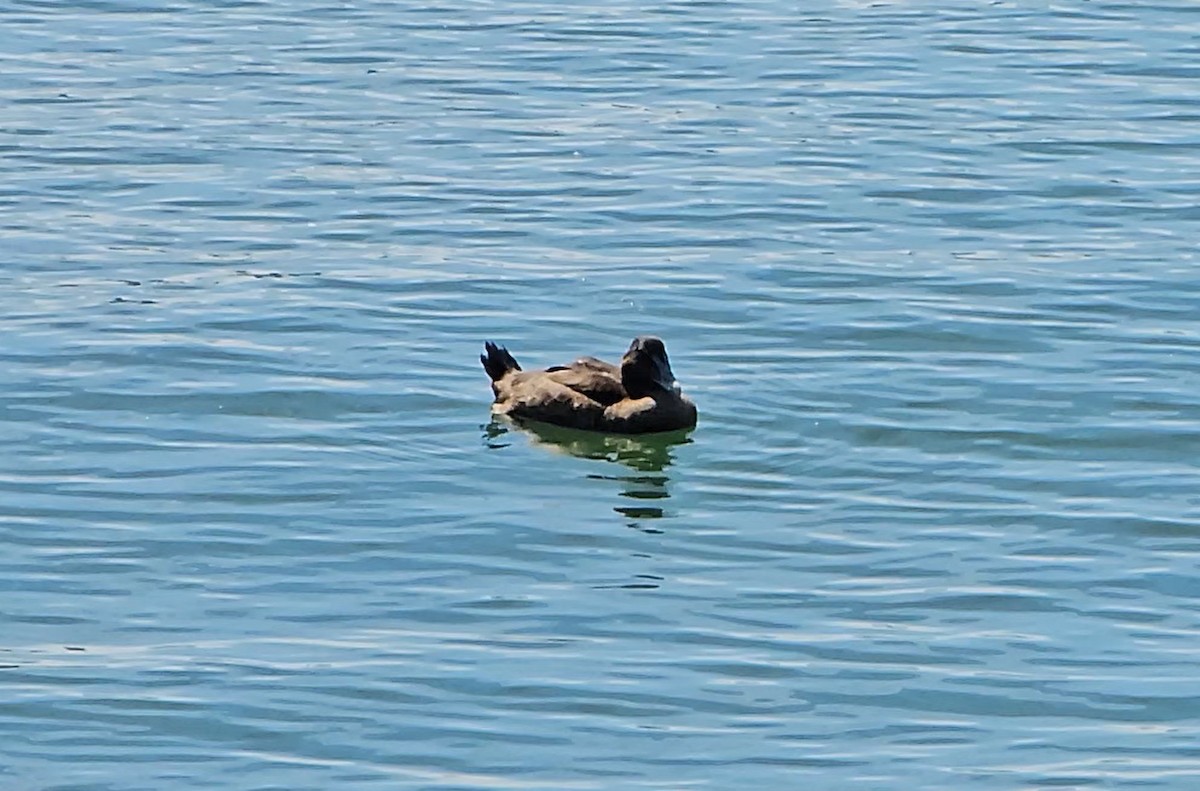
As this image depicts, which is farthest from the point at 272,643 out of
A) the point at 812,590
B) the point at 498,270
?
the point at 498,270

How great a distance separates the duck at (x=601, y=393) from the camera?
13805 mm

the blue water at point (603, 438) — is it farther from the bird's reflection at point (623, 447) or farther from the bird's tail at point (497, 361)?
the bird's tail at point (497, 361)

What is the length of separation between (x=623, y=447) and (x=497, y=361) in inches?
33.5

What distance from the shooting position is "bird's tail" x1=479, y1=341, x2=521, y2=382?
14.3 m

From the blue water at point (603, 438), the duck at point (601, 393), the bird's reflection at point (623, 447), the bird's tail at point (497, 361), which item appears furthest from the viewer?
the bird's tail at point (497, 361)

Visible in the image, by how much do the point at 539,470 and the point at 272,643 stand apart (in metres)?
2.96

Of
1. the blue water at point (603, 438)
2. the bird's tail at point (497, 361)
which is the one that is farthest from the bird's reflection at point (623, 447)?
the bird's tail at point (497, 361)

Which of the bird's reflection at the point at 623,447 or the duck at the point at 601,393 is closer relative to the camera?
the bird's reflection at the point at 623,447

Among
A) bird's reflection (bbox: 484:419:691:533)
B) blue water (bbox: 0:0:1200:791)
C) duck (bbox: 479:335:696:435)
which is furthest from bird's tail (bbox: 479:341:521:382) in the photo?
bird's reflection (bbox: 484:419:691:533)

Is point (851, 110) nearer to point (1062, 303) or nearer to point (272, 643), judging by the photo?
point (1062, 303)

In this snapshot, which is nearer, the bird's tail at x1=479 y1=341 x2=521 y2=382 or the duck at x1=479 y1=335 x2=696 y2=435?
the duck at x1=479 y1=335 x2=696 y2=435

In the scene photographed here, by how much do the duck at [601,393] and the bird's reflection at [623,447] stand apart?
0.05m

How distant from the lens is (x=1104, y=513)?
1238cm

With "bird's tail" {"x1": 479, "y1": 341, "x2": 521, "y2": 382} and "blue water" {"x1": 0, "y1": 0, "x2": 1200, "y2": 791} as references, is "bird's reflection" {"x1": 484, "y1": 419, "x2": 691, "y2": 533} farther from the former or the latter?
"bird's tail" {"x1": 479, "y1": 341, "x2": 521, "y2": 382}
